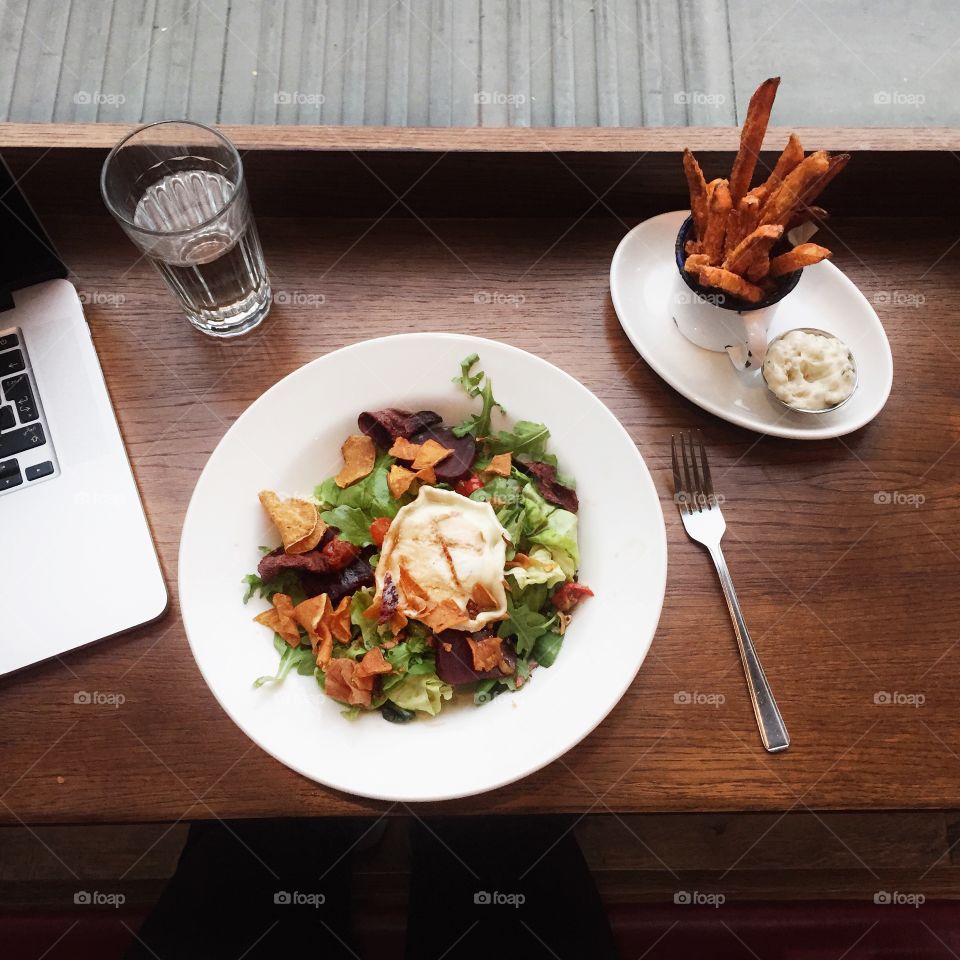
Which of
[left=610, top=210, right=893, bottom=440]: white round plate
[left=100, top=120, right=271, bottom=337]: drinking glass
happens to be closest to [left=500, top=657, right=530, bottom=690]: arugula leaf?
[left=610, top=210, right=893, bottom=440]: white round plate

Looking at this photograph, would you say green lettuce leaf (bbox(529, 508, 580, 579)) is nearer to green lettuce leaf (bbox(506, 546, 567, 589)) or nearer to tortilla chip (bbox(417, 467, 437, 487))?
green lettuce leaf (bbox(506, 546, 567, 589))

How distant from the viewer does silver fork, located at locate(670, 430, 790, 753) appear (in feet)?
4.17

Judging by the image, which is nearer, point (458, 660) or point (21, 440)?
point (458, 660)

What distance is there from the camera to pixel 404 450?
53.1 inches

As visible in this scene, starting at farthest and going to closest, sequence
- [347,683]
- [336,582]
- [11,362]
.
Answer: [11,362]
[336,582]
[347,683]

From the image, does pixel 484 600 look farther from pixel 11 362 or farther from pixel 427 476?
pixel 11 362

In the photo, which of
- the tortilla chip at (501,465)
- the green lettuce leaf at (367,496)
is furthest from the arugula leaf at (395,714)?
the tortilla chip at (501,465)

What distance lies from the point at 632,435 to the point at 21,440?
3.66 ft

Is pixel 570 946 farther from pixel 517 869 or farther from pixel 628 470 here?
pixel 628 470

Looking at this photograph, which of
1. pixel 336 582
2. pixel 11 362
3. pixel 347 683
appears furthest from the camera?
pixel 11 362

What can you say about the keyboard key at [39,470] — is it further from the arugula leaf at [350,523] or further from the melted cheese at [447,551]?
the melted cheese at [447,551]

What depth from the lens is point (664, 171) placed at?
1.49 metres

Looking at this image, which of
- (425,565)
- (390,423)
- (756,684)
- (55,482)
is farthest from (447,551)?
(55,482)

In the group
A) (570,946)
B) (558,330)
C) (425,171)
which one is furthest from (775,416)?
(570,946)
